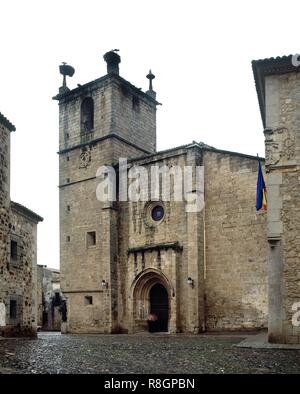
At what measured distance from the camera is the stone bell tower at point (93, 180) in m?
23.8

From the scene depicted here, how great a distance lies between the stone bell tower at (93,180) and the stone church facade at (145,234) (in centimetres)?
5

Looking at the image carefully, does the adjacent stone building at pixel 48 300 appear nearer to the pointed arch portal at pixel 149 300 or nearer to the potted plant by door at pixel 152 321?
the pointed arch portal at pixel 149 300

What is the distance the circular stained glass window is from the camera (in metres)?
22.8

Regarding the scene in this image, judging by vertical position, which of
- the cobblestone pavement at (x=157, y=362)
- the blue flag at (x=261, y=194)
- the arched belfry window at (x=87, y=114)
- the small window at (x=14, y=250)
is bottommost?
the cobblestone pavement at (x=157, y=362)

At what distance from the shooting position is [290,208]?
1328 cm

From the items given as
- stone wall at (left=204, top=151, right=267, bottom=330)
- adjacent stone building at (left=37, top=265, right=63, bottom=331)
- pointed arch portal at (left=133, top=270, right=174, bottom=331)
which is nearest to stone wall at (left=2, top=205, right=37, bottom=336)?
pointed arch portal at (left=133, top=270, right=174, bottom=331)

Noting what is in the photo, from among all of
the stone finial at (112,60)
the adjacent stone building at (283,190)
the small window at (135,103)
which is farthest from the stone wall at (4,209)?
the small window at (135,103)

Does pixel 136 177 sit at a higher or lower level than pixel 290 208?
higher
